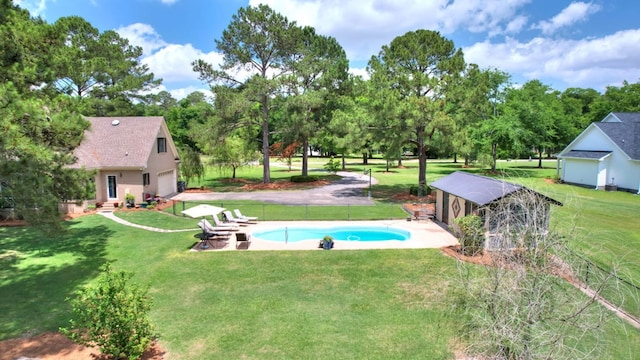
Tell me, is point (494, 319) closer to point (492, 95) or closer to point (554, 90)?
point (492, 95)

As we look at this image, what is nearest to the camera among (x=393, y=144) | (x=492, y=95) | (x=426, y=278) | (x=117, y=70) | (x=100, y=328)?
(x=100, y=328)

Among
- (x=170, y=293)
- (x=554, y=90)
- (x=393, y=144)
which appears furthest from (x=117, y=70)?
(x=554, y=90)

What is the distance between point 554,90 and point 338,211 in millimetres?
64392

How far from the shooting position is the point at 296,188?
3866cm

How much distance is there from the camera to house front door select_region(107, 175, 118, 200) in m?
28.1

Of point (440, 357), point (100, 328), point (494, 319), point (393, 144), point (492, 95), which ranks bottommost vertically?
point (440, 357)

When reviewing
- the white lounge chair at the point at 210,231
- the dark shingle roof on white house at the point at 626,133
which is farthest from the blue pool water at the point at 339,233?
the dark shingle roof on white house at the point at 626,133

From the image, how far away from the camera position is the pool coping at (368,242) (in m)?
18.1

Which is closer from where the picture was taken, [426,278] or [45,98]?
[45,98]

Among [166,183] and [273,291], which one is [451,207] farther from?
[166,183]

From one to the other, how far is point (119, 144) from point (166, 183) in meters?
5.16

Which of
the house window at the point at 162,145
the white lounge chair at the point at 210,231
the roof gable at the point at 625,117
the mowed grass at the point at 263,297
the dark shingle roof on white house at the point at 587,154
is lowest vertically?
the mowed grass at the point at 263,297

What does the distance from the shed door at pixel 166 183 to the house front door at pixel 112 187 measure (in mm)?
3549

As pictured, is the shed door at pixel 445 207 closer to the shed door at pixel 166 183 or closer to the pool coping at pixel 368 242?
the pool coping at pixel 368 242
